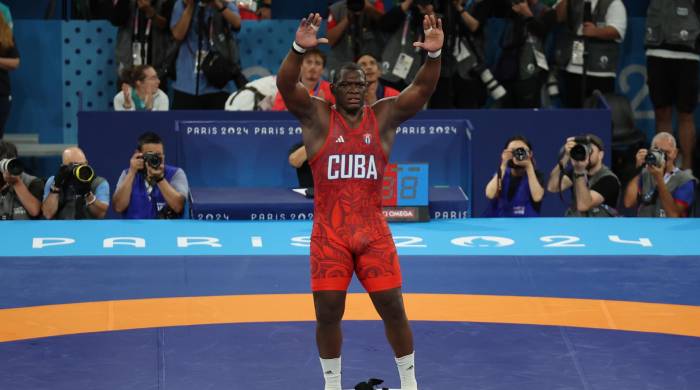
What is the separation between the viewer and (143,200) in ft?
33.3

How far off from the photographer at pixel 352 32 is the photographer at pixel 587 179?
2.29 m

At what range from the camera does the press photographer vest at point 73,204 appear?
33.6 ft

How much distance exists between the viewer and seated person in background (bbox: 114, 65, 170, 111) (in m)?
11.3

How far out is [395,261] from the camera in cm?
593

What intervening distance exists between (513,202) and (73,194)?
3.42m

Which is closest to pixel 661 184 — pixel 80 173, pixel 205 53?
pixel 205 53

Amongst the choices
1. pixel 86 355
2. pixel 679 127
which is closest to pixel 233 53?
pixel 679 127

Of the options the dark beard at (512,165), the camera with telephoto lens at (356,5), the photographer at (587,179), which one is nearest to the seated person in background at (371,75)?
the camera with telephoto lens at (356,5)

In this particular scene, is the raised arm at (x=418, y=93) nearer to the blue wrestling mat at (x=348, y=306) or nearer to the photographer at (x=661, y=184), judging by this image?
the blue wrestling mat at (x=348, y=306)

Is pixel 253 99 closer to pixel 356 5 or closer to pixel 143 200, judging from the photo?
pixel 356 5

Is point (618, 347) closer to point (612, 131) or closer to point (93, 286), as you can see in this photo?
point (93, 286)

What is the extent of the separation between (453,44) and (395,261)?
247 inches

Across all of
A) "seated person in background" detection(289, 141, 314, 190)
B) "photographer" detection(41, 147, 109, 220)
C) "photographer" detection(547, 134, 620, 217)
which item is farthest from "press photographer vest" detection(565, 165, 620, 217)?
"photographer" detection(41, 147, 109, 220)

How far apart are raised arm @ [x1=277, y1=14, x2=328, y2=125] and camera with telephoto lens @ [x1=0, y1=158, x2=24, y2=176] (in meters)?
4.41
